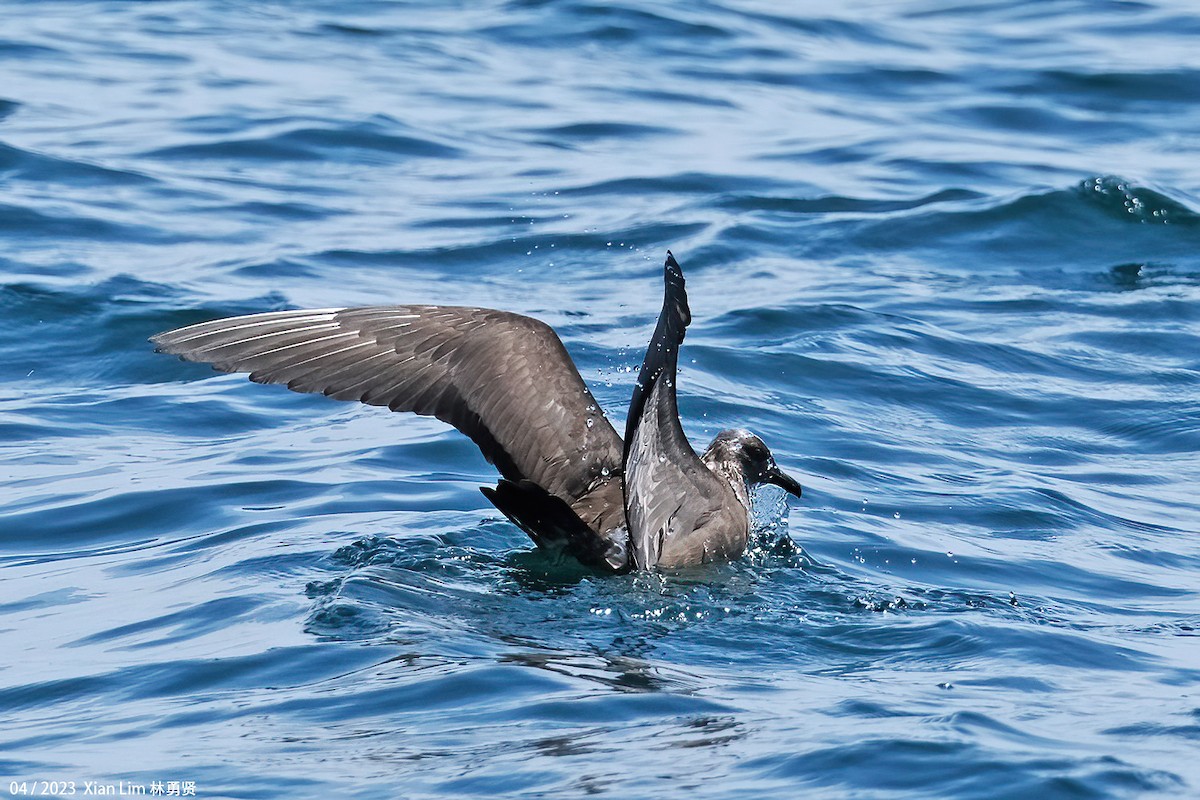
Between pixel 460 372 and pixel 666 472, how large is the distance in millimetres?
991

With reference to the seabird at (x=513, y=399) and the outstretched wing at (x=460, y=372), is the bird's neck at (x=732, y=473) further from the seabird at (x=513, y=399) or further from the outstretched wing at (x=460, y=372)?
the outstretched wing at (x=460, y=372)

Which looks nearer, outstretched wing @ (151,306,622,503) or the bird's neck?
outstretched wing @ (151,306,622,503)

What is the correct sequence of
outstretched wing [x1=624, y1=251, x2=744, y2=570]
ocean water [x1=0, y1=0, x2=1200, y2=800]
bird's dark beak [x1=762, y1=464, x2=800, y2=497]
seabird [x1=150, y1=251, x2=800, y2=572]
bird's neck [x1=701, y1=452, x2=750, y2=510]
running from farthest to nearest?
bird's dark beak [x1=762, y1=464, x2=800, y2=497], bird's neck [x1=701, y1=452, x2=750, y2=510], seabird [x1=150, y1=251, x2=800, y2=572], outstretched wing [x1=624, y1=251, x2=744, y2=570], ocean water [x1=0, y1=0, x2=1200, y2=800]

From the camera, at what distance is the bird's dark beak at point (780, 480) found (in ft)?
27.5

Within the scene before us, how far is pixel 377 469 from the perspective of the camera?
9.38 m

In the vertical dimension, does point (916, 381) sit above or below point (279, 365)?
below

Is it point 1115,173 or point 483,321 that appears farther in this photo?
point 1115,173

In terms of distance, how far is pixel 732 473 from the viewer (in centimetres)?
830

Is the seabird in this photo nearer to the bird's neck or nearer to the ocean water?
the ocean water

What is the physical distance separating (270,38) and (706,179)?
21.6 ft

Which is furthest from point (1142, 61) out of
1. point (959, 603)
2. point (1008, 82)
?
point (959, 603)

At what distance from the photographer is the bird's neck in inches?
324

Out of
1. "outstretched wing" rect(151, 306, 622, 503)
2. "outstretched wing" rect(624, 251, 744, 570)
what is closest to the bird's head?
"outstretched wing" rect(624, 251, 744, 570)

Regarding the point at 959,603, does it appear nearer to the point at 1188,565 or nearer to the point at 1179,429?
the point at 1188,565
